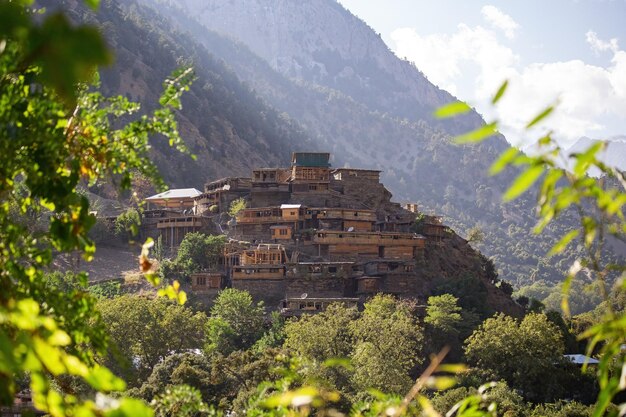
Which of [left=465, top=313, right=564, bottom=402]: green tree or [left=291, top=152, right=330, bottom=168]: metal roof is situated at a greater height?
[left=291, top=152, right=330, bottom=168]: metal roof

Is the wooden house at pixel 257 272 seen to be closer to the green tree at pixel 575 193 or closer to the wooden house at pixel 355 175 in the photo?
the wooden house at pixel 355 175

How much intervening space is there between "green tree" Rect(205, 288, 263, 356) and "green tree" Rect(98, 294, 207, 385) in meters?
0.91

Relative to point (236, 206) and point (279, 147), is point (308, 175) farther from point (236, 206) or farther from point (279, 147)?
point (279, 147)

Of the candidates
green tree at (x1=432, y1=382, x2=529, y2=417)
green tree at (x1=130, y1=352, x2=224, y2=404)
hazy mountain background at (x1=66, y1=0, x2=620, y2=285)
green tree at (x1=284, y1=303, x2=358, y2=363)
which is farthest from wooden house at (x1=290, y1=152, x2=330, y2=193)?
green tree at (x1=432, y1=382, x2=529, y2=417)

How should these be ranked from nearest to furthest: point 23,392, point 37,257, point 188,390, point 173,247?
point 37,257, point 188,390, point 23,392, point 173,247

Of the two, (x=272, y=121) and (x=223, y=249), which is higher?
(x=272, y=121)

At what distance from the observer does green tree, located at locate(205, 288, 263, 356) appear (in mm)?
38781

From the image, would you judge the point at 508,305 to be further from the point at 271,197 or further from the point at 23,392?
the point at 23,392

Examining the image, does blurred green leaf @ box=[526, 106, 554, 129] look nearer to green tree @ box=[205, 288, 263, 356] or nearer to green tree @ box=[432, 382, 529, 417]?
green tree @ box=[432, 382, 529, 417]

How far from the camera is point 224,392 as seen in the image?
30250 millimetres

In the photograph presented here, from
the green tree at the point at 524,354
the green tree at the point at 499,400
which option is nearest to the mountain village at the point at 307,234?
the green tree at the point at 524,354

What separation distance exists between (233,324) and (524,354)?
1481cm

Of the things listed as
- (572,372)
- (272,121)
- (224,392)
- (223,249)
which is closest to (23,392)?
(224,392)

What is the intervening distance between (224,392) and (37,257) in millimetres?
26151
